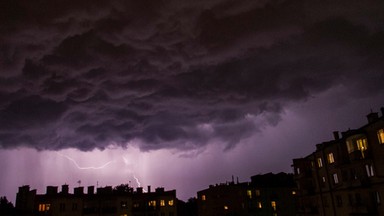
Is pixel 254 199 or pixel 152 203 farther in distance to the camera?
pixel 254 199

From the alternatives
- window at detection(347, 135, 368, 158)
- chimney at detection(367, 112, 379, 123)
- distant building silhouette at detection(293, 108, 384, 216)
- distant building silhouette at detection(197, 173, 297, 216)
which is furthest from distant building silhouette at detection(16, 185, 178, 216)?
chimney at detection(367, 112, 379, 123)

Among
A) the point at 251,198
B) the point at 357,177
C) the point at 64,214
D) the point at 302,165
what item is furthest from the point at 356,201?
the point at 64,214

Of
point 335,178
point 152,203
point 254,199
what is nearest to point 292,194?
point 254,199

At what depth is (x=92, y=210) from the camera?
81.9 meters

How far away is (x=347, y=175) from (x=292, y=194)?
50362mm

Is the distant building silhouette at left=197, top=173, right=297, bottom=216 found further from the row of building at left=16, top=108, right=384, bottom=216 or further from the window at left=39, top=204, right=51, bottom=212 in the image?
the window at left=39, top=204, right=51, bottom=212

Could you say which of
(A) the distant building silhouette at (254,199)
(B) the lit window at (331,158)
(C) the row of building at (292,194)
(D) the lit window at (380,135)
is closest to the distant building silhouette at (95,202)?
(C) the row of building at (292,194)

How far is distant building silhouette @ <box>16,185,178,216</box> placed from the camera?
261 feet

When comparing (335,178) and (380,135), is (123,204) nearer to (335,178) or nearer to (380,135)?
(335,178)

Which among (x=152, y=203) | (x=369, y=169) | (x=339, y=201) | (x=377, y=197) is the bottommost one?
(x=339, y=201)

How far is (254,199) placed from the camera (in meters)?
96.9

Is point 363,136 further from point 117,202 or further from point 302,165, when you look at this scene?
point 117,202

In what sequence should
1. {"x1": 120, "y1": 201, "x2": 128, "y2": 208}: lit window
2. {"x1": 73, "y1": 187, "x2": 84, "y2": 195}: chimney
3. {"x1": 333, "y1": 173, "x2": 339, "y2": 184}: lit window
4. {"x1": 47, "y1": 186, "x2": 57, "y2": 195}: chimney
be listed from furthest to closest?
1. {"x1": 120, "y1": 201, "x2": 128, "y2": 208}: lit window
2. {"x1": 73, "y1": 187, "x2": 84, "y2": 195}: chimney
3. {"x1": 47, "y1": 186, "x2": 57, "y2": 195}: chimney
4. {"x1": 333, "y1": 173, "x2": 339, "y2": 184}: lit window

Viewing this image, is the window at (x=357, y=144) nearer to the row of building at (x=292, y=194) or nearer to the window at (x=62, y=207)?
the row of building at (x=292, y=194)
